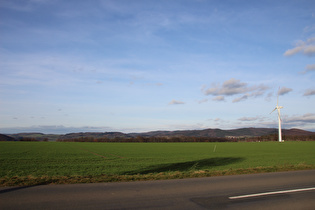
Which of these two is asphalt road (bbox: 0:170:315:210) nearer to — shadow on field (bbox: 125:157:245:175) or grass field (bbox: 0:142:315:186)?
grass field (bbox: 0:142:315:186)

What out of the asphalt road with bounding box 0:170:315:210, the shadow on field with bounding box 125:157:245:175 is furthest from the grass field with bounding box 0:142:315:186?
the asphalt road with bounding box 0:170:315:210

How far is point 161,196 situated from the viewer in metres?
8.75

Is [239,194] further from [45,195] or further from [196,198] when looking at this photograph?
[45,195]

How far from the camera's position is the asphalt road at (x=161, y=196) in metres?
7.66

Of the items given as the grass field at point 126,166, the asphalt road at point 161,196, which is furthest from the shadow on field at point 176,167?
the asphalt road at point 161,196

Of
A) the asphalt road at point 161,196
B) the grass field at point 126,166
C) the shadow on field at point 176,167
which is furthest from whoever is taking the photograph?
the shadow on field at point 176,167

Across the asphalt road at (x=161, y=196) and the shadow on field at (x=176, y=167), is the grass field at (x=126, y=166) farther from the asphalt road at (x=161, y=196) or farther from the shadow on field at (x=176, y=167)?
the asphalt road at (x=161, y=196)

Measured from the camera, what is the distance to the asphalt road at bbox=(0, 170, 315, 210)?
301 inches

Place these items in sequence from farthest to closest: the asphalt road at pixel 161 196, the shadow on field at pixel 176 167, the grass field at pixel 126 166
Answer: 1. the shadow on field at pixel 176 167
2. the grass field at pixel 126 166
3. the asphalt road at pixel 161 196

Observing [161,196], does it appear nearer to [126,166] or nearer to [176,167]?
[176,167]

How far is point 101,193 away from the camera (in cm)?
907

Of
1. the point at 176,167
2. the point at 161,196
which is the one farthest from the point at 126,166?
the point at 161,196

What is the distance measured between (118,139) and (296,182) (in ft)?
333

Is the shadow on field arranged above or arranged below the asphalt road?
below
